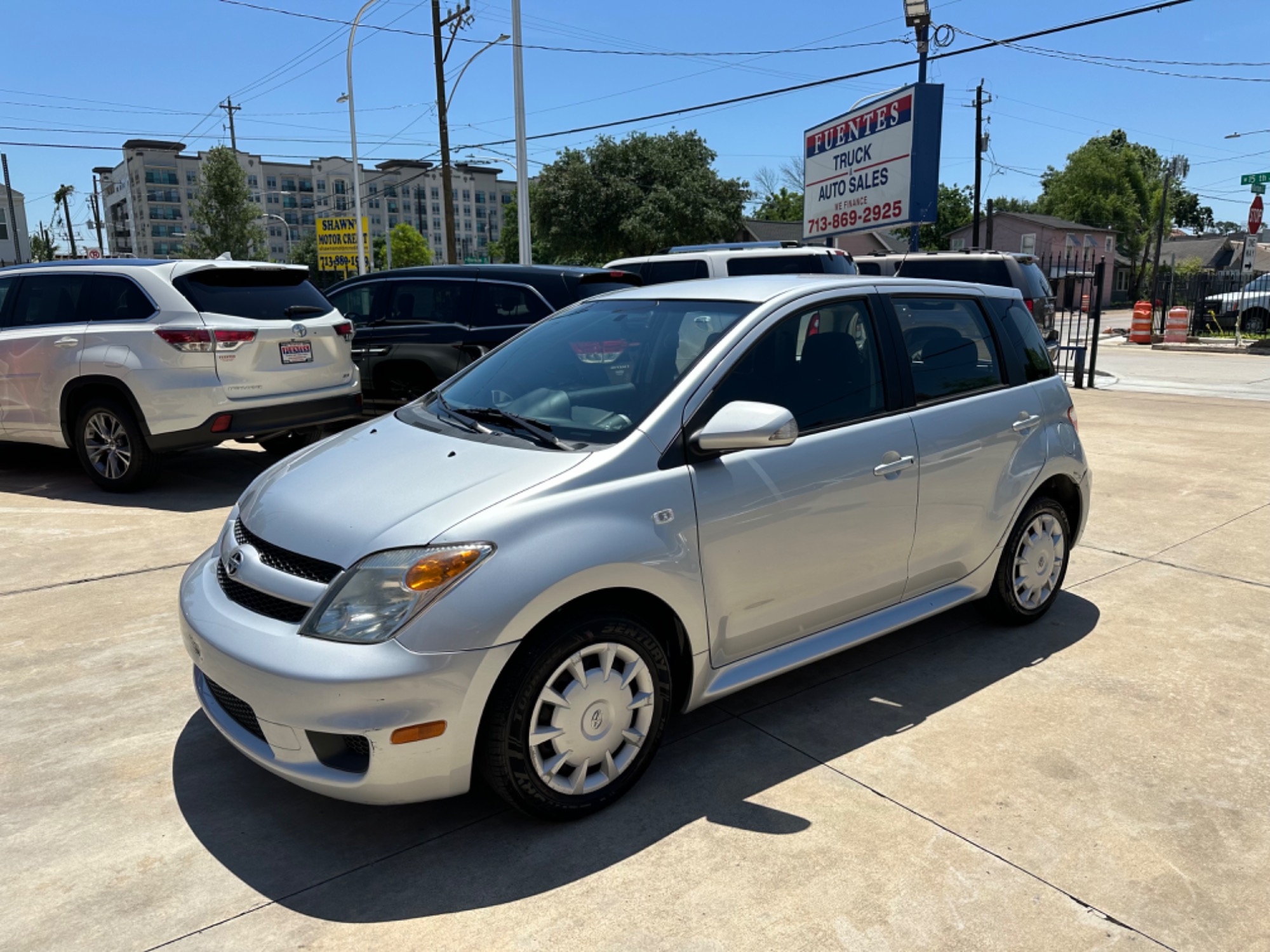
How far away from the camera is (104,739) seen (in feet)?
11.2

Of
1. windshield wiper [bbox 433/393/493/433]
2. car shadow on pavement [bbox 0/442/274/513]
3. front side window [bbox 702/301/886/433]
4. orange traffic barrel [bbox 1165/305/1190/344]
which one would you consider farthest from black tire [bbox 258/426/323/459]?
orange traffic barrel [bbox 1165/305/1190/344]

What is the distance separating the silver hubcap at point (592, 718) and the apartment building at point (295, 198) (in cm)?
13462

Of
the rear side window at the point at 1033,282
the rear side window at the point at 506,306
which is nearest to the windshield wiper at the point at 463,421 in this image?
the rear side window at the point at 506,306

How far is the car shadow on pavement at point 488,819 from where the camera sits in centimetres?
261

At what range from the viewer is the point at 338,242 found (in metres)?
33.4

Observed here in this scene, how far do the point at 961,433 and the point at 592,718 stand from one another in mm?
2071

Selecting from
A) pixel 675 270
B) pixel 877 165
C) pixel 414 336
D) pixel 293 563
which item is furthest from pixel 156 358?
pixel 877 165

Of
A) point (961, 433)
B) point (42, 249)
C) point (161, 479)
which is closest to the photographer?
point (961, 433)

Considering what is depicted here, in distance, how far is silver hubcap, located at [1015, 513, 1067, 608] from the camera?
14.3 feet

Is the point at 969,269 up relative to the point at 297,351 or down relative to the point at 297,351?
up

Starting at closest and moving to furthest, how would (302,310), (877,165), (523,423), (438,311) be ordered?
(523,423), (302,310), (438,311), (877,165)

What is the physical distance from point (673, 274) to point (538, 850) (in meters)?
10.0

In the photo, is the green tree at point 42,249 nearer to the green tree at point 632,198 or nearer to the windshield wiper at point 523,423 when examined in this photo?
the green tree at point 632,198

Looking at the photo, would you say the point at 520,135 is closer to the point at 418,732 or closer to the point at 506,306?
the point at 506,306
